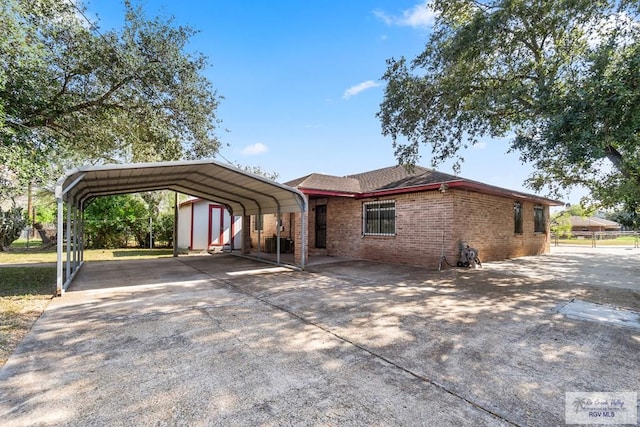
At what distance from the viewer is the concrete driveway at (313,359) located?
7.82 ft

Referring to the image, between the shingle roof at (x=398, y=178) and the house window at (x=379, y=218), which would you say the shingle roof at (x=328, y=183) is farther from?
the house window at (x=379, y=218)

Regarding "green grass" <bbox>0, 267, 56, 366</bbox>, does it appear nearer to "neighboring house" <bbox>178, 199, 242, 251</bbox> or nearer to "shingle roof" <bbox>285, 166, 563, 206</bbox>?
"shingle roof" <bbox>285, 166, 563, 206</bbox>

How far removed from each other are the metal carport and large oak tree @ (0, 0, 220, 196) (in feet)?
3.14

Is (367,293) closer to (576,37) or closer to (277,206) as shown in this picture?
(277,206)

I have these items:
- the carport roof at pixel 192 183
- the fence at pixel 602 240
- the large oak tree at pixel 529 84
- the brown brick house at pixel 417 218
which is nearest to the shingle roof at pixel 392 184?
the brown brick house at pixel 417 218

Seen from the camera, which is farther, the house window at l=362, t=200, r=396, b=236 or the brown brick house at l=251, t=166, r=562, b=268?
the house window at l=362, t=200, r=396, b=236

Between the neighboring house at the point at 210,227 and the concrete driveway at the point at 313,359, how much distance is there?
11.2m

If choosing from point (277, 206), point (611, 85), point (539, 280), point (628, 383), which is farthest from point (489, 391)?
point (277, 206)

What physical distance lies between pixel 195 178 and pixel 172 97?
254cm

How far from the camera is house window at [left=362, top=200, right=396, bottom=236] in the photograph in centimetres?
1087

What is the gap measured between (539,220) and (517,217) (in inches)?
114

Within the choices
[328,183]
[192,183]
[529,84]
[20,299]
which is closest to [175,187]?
[192,183]

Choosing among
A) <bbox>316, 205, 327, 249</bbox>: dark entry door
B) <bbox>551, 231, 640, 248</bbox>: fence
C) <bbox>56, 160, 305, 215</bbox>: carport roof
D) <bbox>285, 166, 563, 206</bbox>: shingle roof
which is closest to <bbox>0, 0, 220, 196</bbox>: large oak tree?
<bbox>56, 160, 305, 215</bbox>: carport roof

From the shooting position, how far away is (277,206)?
35.8ft
